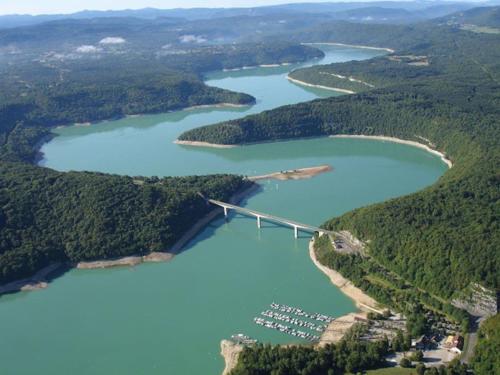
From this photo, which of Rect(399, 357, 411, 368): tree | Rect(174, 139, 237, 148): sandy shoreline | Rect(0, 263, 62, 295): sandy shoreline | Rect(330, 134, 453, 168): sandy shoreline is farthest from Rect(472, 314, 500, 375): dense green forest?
Rect(174, 139, 237, 148): sandy shoreline

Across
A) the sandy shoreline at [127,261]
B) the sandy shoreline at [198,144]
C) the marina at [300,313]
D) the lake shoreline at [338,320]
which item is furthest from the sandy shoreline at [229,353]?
the sandy shoreline at [198,144]

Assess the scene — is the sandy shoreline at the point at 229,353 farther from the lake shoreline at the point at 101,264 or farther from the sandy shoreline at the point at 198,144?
the sandy shoreline at the point at 198,144

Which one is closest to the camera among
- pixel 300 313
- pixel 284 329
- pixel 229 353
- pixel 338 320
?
pixel 229 353

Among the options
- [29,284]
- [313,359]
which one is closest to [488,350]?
[313,359]

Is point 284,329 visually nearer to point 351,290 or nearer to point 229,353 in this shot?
point 229,353

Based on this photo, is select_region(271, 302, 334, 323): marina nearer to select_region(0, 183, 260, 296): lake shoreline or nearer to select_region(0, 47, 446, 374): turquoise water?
select_region(0, 47, 446, 374): turquoise water

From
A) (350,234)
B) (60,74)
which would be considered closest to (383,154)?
(350,234)
